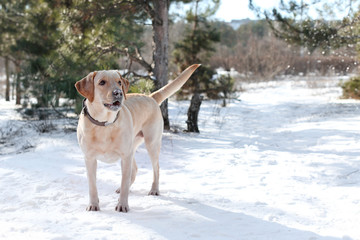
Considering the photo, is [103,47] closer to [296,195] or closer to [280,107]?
[296,195]

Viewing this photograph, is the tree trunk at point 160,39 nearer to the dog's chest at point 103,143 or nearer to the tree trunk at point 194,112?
the tree trunk at point 194,112

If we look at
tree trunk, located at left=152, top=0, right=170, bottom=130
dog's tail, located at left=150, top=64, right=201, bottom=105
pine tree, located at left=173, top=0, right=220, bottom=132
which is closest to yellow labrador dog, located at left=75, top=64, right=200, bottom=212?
dog's tail, located at left=150, top=64, right=201, bottom=105

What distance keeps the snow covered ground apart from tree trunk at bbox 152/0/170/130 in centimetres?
125

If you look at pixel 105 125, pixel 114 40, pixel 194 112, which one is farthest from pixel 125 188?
pixel 114 40

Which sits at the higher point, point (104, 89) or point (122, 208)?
point (104, 89)

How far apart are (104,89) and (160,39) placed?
426 centimetres

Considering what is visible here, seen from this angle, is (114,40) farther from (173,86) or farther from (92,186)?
(92,186)

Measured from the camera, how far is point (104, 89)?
2.96 meters

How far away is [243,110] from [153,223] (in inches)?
363

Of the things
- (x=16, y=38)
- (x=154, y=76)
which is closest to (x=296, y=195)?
(x=154, y=76)

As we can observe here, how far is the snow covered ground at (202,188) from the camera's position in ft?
9.10

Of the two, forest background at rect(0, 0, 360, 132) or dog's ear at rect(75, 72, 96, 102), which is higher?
forest background at rect(0, 0, 360, 132)

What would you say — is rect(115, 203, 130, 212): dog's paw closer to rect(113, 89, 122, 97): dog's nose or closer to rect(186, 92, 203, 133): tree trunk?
rect(113, 89, 122, 97): dog's nose

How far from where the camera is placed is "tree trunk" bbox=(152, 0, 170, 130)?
6934 millimetres
